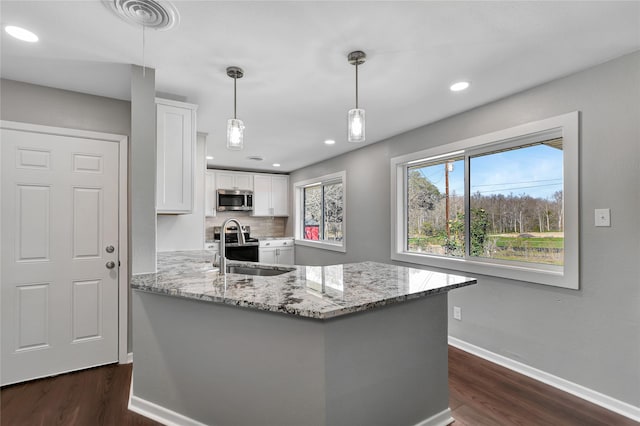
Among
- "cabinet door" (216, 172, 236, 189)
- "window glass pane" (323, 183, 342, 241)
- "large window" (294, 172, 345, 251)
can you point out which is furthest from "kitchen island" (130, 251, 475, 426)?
"cabinet door" (216, 172, 236, 189)

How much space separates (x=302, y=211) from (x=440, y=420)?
4.86m

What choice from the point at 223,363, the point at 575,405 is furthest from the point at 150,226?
the point at 575,405

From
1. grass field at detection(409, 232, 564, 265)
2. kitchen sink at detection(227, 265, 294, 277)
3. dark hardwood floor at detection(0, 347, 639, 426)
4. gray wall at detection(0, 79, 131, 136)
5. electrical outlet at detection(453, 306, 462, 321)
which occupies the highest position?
gray wall at detection(0, 79, 131, 136)

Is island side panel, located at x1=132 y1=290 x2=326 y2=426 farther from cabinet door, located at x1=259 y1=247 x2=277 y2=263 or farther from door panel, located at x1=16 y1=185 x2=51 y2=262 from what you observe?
cabinet door, located at x1=259 y1=247 x2=277 y2=263

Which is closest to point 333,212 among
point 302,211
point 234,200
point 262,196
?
point 302,211

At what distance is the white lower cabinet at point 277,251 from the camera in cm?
593

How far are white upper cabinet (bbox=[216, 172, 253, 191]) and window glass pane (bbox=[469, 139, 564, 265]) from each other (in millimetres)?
4301

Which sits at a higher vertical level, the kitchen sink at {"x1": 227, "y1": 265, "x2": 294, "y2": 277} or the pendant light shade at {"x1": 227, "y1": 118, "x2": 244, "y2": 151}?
the pendant light shade at {"x1": 227, "y1": 118, "x2": 244, "y2": 151}

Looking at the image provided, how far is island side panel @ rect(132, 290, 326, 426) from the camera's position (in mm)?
1435

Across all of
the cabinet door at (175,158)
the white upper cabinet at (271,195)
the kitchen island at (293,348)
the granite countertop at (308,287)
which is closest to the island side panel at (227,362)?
the kitchen island at (293,348)

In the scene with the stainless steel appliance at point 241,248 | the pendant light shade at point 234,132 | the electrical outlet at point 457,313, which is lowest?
the electrical outlet at point 457,313

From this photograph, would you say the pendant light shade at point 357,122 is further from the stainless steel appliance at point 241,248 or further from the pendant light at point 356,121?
the stainless steel appliance at point 241,248

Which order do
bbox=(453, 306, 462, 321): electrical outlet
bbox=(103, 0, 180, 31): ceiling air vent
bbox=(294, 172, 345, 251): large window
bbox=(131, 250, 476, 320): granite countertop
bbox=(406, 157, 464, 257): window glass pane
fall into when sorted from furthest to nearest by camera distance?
1. bbox=(294, 172, 345, 251): large window
2. bbox=(406, 157, 464, 257): window glass pane
3. bbox=(453, 306, 462, 321): electrical outlet
4. bbox=(103, 0, 180, 31): ceiling air vent
5. bbox=(131, 250, 476, 320): granite countertop

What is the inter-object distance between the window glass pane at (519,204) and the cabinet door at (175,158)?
2.64 metres
